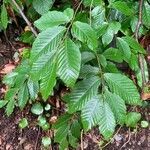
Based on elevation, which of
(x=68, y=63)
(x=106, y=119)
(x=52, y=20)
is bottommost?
(x=106, y=119)

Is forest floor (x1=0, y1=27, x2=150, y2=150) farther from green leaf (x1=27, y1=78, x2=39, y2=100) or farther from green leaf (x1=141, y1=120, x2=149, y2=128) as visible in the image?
green leaf (x1=27, y1=78, x2=39, y2=100)

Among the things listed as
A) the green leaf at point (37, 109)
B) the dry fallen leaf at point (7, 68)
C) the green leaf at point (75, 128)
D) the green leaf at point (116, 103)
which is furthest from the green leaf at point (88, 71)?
the dry fallen leaf at point (7, 68)

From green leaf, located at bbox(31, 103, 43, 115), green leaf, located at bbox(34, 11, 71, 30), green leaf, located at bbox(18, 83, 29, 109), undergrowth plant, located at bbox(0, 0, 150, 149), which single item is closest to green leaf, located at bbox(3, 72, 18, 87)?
undergrowth plant, located at bbox(0, 0, 150, 149)

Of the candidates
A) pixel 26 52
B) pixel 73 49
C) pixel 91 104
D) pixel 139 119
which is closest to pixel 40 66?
pixel 73 49

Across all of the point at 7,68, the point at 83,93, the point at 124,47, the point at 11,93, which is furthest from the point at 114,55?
the point at 7,68

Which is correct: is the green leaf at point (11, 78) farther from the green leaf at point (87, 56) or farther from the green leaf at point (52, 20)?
the green leaf at point (52, 20)

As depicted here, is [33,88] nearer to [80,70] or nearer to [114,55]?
[80,70]

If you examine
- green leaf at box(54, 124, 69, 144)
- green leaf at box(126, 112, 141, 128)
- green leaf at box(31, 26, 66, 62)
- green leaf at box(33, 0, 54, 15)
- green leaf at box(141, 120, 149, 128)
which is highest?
green leaf at box(31, 26, 66, 62)
